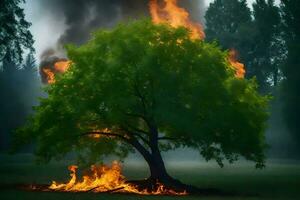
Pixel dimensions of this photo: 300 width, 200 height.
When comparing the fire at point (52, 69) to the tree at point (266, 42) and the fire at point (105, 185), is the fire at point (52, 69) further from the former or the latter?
the tree at point (266, 42)

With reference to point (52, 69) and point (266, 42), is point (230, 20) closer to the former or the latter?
point (266, 42)

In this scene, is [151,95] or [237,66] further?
[237,66]

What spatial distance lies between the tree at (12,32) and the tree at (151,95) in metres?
16.2

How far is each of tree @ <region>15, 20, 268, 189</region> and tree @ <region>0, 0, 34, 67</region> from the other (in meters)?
16.2

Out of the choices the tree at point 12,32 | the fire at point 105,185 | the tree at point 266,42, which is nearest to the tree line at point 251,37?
the tree at point 266,42

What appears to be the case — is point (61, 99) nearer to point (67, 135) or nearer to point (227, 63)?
point (67, 135)

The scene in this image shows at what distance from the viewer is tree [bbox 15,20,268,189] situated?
1296 inches

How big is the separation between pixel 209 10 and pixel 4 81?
4000 cm

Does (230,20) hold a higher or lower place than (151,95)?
higher

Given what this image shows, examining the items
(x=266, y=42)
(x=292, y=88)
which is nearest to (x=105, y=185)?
(x=292, y=88)

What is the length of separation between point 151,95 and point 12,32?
2112 centimetres

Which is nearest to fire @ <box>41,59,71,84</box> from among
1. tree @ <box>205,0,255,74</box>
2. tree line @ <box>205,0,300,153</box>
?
tree line @ <box>205,0,300,153</box>

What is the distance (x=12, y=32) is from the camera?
4984 centimetres

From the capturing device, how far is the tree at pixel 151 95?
108 feet
